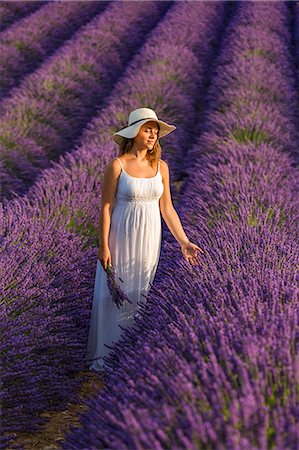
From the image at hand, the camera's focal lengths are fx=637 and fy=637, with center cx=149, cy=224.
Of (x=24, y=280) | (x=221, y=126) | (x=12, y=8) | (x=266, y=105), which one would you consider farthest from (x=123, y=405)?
(x=12, y=8)

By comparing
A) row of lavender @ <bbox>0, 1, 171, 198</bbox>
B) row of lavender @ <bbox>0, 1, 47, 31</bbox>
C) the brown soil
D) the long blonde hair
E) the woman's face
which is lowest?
row of lavender @ <bbox>0, 1, 47, 31</bbox>

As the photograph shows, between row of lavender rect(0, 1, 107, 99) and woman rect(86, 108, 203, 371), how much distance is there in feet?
18.6

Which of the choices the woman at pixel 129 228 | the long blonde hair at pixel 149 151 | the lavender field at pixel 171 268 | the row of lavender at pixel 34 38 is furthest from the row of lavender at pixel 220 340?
the row of lavender at pixel 34 38

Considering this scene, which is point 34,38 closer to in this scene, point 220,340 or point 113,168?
point 113,168

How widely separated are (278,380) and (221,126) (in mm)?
4544

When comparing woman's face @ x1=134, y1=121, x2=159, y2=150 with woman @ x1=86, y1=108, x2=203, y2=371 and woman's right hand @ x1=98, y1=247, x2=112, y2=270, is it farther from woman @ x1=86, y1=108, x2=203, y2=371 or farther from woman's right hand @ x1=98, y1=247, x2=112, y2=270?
woman's right hand @ x1=98, y1=247, x2=112, y2=270

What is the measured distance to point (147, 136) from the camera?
9.82ft

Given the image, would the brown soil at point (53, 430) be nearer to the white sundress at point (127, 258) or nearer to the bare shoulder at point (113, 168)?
the white sundress at point (127, 258)

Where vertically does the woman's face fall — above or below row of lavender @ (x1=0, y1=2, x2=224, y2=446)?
above

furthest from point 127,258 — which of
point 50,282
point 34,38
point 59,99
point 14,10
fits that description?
point 14,10

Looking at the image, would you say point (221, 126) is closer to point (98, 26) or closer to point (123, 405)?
point (123, 405)

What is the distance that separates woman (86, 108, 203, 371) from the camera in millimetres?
3008

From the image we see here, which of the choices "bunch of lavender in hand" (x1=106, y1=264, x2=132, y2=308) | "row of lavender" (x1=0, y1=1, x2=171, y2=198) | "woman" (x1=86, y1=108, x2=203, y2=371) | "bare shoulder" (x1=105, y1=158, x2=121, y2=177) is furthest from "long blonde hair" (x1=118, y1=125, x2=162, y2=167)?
"row of lavender" (x1=0, y1=1, x2=171, y2=198)

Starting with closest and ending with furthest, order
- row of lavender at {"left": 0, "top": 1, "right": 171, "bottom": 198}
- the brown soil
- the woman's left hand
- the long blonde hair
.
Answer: the brown soil, the woman's left hand, the long blonde hair, row of lavender at {"left": 0, "top": 1, "right": 171, "bottom": 198}
